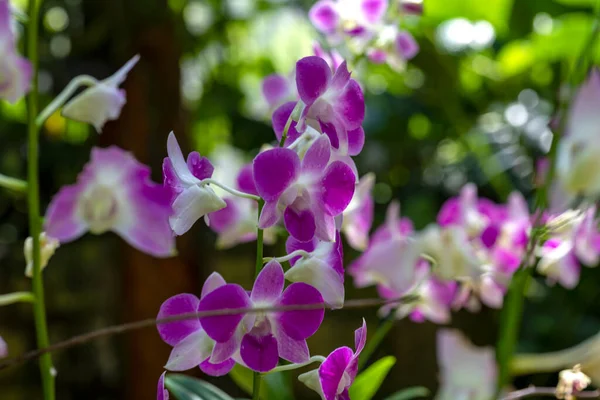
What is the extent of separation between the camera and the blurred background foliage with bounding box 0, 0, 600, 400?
41.6 inches

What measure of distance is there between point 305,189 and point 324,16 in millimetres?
263

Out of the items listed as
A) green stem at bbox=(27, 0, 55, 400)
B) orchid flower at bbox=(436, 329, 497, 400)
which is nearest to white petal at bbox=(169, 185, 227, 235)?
green stem at bbox=(27, 0, 55, 400)

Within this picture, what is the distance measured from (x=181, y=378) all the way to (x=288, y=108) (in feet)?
0.77

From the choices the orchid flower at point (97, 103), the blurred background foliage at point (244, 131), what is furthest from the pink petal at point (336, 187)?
the blurred background foliage at point (244, 131)

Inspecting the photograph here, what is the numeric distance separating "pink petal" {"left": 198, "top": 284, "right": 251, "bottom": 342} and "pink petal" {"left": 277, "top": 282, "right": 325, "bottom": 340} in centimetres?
2

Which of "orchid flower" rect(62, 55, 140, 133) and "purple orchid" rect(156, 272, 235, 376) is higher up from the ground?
"orchid flower" rect(62, 55, 140, 133)

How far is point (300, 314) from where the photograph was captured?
0.26 metres

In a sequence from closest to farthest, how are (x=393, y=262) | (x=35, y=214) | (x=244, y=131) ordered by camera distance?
(x=35, y=214) → (x=393, y=262) → (x=244, y=131)

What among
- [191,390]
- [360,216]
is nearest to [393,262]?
[360,216]

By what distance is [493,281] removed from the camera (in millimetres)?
514

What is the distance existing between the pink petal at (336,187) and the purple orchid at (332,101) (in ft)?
0.05

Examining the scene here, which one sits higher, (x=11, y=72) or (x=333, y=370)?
(x=11, y=72)

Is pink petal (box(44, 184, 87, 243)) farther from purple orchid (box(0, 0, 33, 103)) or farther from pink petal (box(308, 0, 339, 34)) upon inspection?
pink petal (box(308, 0, 339, 34))

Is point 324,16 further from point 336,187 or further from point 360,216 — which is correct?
point 336,187
